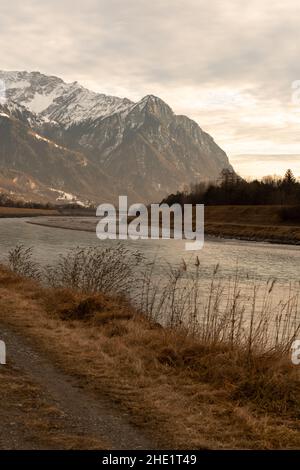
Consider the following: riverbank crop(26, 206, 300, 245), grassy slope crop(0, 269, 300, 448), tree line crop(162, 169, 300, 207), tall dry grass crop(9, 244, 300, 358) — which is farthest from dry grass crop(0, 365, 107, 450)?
tree line crop(162, 169, 300, 207)

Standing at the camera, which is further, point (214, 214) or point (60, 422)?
point (214, 214)

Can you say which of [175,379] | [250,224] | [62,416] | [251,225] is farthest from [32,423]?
[250,224]

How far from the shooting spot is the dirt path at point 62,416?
7094 mm

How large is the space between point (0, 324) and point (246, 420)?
8.55 meters

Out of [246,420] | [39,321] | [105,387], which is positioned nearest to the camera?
[246,420]

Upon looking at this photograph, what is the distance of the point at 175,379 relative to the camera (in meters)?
10.3

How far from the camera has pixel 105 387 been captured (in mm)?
9625

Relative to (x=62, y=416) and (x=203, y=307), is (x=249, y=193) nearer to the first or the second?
(x=203, y=307)

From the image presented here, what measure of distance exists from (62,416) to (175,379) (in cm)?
299

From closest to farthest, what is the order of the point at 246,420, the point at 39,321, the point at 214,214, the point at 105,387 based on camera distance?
the point at 246,420 → the point at 105,387 → the point at 39,321 → the point at 214,214

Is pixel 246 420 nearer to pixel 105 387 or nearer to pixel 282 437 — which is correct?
pixel 282 437

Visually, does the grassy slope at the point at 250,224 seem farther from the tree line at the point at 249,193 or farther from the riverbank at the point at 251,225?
the tree line at the point at 249,193

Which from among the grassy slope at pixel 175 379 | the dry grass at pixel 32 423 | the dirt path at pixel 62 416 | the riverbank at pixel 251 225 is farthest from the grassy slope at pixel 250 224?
the dry grass at pixel 32 423

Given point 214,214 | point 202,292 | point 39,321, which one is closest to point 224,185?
point 214,214
